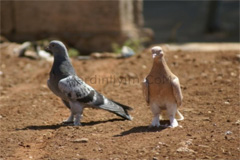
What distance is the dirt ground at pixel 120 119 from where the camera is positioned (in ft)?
14.0

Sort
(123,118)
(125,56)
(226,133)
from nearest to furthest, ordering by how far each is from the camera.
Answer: (226,133)
(123,118)
(125,56)

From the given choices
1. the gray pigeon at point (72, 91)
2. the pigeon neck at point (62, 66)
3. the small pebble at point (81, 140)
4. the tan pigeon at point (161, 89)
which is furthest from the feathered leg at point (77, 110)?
the tan pigeon at point (161, 89)

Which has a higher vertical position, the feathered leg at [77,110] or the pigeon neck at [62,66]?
the pigeon neck at [62,66]

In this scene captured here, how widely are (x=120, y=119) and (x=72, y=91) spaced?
2.55 ft

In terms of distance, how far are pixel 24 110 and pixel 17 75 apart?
97.5 inches

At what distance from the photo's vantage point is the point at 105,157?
4.16 meters

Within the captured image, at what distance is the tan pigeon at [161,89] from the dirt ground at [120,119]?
22cm


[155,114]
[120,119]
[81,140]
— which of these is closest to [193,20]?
[120,119]

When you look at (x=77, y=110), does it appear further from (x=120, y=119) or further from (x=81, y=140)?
(x=81, y=140)

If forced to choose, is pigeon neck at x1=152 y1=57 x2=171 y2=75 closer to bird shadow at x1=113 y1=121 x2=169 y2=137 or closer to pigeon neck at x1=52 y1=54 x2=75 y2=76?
bird shadow at x1=113 y1=121 x2=169 y2=137

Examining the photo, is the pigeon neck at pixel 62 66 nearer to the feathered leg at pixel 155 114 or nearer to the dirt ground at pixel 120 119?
the dirt ground at pixel 120 119

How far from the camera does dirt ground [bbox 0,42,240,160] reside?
14.0 feet

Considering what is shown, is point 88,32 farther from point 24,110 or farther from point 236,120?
point 236,120

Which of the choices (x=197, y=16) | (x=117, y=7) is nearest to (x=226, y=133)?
(x=117, y=7)
